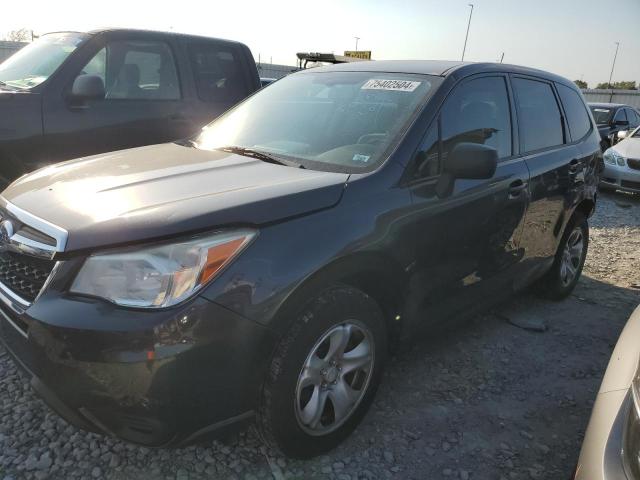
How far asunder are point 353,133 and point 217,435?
1588mm

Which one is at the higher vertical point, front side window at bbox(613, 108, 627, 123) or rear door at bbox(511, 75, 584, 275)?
rear door at bbox(511, 75, 584, 275)

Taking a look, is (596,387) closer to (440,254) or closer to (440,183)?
(440,254)

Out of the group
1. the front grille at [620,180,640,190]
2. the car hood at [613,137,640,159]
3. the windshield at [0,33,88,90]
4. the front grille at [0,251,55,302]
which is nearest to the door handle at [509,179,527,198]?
the front grille at [0,251,55,302]

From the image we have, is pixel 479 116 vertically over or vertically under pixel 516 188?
over

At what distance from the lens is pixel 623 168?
30.2 ft

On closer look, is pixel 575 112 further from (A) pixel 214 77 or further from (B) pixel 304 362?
(A) pixel 214 77

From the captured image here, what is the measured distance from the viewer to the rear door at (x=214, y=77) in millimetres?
5297

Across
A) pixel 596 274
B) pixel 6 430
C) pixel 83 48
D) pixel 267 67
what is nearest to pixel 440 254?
pixel 6 430

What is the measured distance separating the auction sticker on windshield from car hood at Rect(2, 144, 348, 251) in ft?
2.54

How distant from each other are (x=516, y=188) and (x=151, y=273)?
90.5 inches

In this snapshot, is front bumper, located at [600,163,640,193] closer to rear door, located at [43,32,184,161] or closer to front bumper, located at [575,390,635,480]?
rear door, located at [43,32,184,161]

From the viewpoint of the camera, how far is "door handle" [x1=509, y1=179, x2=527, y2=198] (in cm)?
315

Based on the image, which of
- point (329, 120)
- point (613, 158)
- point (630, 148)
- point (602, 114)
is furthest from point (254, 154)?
point (602, 114)

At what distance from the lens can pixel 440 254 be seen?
266 cm
